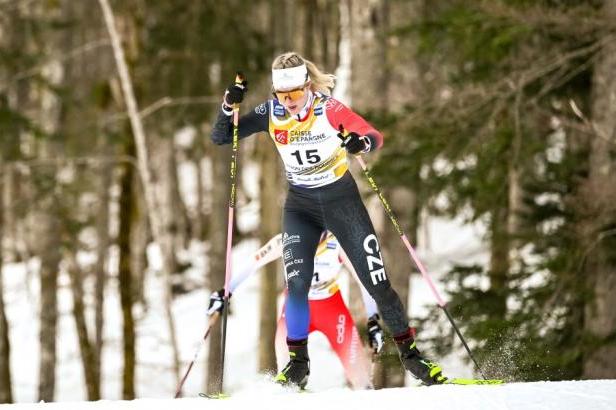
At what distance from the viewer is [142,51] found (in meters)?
16.4

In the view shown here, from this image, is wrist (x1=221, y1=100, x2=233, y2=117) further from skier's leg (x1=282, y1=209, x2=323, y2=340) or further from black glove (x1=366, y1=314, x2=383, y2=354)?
black glove (x1=366, y1=314, x2=383, y2=354)

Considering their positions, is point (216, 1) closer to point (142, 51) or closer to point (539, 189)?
point (142, 51)

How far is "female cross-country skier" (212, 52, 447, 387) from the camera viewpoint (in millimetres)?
A: 6074

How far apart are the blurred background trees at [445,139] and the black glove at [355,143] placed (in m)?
2.22

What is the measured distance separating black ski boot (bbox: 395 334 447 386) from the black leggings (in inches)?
3.6

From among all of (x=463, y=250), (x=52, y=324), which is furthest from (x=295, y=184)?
(x=463, y=250)

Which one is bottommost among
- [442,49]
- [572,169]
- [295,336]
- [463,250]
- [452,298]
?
[463,250]

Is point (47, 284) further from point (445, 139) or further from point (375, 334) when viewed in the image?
point (375, 334)

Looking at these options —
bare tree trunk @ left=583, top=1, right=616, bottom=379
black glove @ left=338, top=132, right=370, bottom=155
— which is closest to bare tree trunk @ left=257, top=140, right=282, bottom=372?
bare tree trunk @ left=583, top=1, right=616, bottom=379

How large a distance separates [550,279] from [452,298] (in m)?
1.27

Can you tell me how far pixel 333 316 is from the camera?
7.57 metres

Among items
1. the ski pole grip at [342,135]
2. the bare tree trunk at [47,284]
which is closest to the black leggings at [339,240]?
the ski pole grip at [342,135]

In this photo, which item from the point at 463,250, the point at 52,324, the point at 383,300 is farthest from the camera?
the point at 463,250

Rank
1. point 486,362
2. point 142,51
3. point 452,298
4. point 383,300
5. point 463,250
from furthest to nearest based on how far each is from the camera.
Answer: point 463,250
point 142,51
point 452,298
point 486,362
point 383,300
